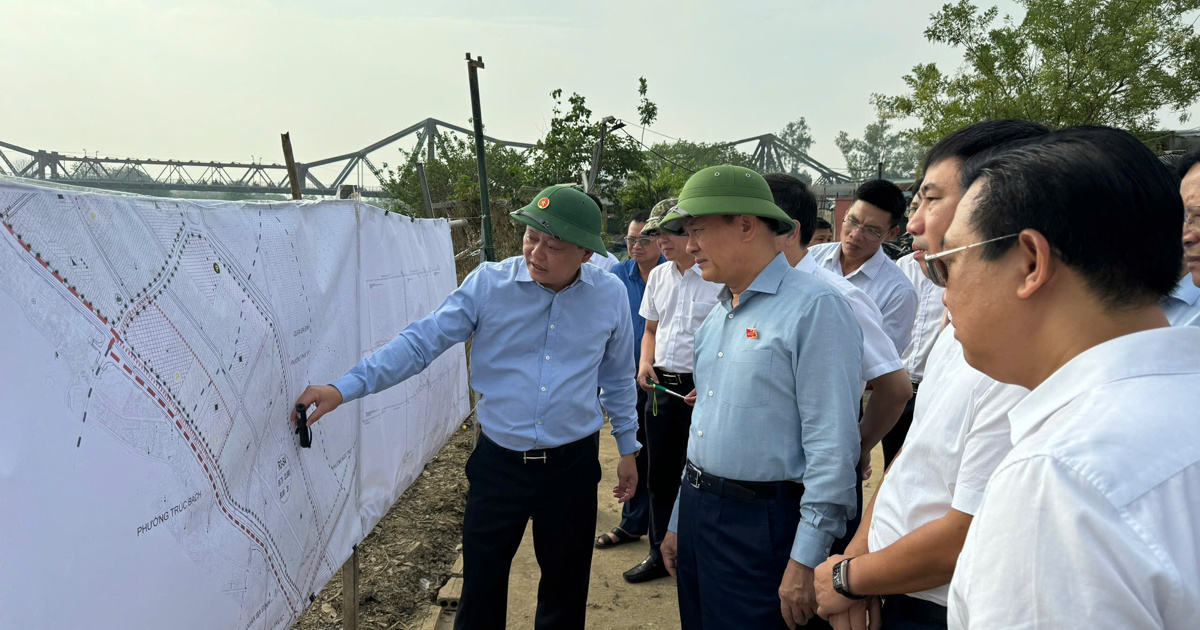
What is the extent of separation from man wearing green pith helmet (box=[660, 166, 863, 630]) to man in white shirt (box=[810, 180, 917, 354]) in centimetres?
169

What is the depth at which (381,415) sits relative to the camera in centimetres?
343

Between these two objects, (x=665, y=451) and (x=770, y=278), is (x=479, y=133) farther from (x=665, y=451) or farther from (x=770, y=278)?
(x=770, y=278)

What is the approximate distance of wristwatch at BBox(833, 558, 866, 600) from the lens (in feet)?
5.12

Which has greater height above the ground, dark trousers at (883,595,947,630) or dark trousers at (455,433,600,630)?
dark trousers at (883,595,947,630)

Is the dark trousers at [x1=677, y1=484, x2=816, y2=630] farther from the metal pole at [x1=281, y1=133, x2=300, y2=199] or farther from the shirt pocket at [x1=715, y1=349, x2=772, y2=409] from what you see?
the metal pole at [x1=281, y1=133, x2=300, y2=199]

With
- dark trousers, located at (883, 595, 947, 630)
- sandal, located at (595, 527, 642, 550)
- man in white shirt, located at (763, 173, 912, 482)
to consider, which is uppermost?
man in white shirt, located at (763, 173, 912, 482)

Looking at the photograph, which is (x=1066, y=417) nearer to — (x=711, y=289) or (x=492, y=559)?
(x=492, y=559)

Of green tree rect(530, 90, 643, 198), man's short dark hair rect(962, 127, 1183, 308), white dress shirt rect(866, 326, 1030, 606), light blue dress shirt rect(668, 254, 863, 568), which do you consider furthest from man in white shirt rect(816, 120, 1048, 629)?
green tree rect(530, 90, 643, 198)

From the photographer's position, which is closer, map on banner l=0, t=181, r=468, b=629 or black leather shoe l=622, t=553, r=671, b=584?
map on banner l=0, t=181, r=468, b=629

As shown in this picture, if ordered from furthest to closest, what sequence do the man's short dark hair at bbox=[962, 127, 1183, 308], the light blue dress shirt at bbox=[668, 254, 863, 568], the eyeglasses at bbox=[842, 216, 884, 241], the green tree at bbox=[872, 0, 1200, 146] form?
the green tree at bbox=[872, 0, 1200, 146]
the eyeglasses at bbox=[842, 216, 884, 241]
the light blue dress shirt at bbox=[668, 254, 863, 568]
the man's short dark hair at bbox=[962, 127, 1183, 308]

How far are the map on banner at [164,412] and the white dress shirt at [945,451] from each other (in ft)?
5.46

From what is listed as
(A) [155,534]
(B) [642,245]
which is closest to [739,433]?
(A) [155,534]

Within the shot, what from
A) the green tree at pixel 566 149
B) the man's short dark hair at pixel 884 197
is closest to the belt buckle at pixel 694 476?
the man's short dark hair at pixel 884 197

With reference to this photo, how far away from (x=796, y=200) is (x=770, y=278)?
0.80 meters
